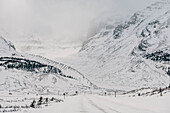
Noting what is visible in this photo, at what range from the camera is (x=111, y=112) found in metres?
24.0

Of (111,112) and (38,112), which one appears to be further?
(38,112)

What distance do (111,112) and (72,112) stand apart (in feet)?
10.6

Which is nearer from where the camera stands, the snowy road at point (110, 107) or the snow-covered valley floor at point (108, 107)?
the snowy road at point (110, 107)

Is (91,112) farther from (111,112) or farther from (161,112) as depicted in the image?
(161,112)

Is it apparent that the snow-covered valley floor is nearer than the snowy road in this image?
No

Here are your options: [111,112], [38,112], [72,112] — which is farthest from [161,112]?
[38,112]

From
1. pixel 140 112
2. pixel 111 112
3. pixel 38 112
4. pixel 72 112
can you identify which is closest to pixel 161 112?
pixel 140 112

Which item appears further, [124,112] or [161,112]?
[161,112]

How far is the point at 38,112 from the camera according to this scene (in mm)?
26000

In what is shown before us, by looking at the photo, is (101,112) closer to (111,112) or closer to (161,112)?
(111,112)

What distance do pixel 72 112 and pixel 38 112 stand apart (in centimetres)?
316

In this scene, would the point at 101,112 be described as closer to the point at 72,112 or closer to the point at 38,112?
the point at 72,112

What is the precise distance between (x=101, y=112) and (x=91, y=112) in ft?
2.97

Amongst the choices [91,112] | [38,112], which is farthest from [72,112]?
[38,112]
